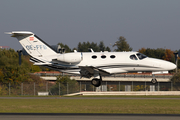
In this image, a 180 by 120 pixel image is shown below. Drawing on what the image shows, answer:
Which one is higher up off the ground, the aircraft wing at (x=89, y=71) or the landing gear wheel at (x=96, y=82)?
the aircraft wing at (x=89, y=71)

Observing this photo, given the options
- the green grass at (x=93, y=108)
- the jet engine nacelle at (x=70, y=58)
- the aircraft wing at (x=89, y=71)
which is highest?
the jet engine nacelle at (x=70, y=58)

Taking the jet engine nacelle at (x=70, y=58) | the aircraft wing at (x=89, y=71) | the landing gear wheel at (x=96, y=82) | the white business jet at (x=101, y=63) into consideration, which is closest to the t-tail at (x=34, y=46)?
the white business jet at (x=101, y=63)

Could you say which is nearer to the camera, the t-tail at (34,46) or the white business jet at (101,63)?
the white business jet at (101,63)

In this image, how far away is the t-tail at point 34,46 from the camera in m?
27.7

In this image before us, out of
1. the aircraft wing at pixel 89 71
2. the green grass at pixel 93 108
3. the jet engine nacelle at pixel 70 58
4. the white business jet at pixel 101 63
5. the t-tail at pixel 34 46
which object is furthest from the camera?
the t-tail at pixel 34 46

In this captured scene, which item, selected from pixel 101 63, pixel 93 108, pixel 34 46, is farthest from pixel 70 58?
pixel 93 108

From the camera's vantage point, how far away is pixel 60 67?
2716 centimetres

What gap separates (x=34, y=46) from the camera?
28062 millimetres

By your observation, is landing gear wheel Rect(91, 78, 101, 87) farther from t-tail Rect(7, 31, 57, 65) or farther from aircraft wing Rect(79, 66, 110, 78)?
t-tail Rect(7, 31, 57, 65)

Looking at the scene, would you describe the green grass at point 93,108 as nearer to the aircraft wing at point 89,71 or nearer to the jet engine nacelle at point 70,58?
the aircraft wing at point 89,71

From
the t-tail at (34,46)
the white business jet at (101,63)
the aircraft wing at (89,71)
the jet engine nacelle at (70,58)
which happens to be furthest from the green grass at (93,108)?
the t-tail at (34,46)

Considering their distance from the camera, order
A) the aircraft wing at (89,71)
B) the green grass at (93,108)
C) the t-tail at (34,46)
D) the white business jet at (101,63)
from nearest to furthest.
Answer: the green grass at (93,108) < the aircraft wing at (89,71) < the white business jet at (101,63) < the t-tail at (34,46)

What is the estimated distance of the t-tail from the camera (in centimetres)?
2766

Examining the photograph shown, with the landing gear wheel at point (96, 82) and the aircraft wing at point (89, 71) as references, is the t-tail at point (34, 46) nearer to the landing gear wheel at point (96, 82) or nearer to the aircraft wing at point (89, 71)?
the aircraft wing at point (89, 71)
